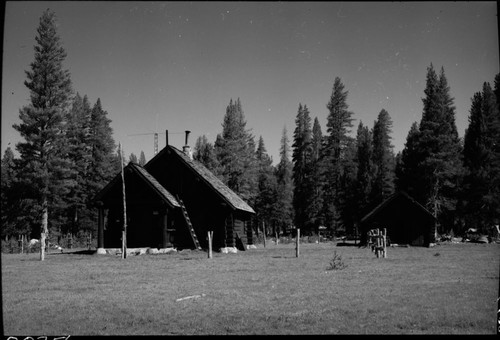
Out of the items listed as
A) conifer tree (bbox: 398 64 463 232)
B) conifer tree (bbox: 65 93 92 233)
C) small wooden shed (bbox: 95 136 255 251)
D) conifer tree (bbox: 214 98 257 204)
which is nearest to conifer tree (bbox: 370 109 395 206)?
conifer tree (bbox: 398 64 463 232)

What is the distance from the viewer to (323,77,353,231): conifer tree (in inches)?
2569

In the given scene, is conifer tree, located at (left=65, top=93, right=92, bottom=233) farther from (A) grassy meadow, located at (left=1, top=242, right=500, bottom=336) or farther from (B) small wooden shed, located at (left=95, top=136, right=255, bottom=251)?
(A) grassy meadow, located at (left=1, top=242, right=500, bottom=336)

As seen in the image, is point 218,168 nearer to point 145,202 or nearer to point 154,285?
point 145,202

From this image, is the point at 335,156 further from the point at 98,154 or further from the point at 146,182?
the point at 146,182

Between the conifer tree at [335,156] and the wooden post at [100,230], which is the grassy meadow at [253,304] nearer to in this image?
the wooden post at [100,230]

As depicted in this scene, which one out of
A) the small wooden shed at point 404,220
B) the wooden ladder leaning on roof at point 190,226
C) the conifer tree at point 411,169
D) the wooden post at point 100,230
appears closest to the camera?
the wooden post at point 100,230

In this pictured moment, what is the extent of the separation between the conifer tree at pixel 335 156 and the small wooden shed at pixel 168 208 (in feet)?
116

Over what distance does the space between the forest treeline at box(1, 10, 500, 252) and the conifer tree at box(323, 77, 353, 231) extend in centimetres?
17

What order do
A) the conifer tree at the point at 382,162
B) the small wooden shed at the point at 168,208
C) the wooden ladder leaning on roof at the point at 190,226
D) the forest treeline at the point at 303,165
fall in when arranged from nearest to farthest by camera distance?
1. the small wooden shed at the point at 168,208
2. the wooden ladder leaning on roof at the point at 190,226
3. the forest treeline at the point at 303,165
4. the conifer tree at the point at 382,162

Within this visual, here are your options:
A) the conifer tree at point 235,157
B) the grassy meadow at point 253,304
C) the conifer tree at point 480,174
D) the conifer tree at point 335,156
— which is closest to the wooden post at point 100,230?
the grassy meadow at point 253,304

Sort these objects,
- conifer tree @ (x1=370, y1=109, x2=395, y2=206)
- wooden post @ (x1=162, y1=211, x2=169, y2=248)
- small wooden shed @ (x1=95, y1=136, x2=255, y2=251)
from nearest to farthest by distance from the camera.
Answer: wooden post @ (x1=162, y1=211, x2=169, y2=248), small wooden shed @ (x1=95, y1=136, x2=255, y2=251), conifer tree @ (x1=370, y1=109, x2=395, y2=206)

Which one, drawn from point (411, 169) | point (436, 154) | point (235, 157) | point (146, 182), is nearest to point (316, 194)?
point (235, 157)

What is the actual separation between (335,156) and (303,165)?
27.8ft

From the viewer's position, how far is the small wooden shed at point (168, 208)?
28.2m
